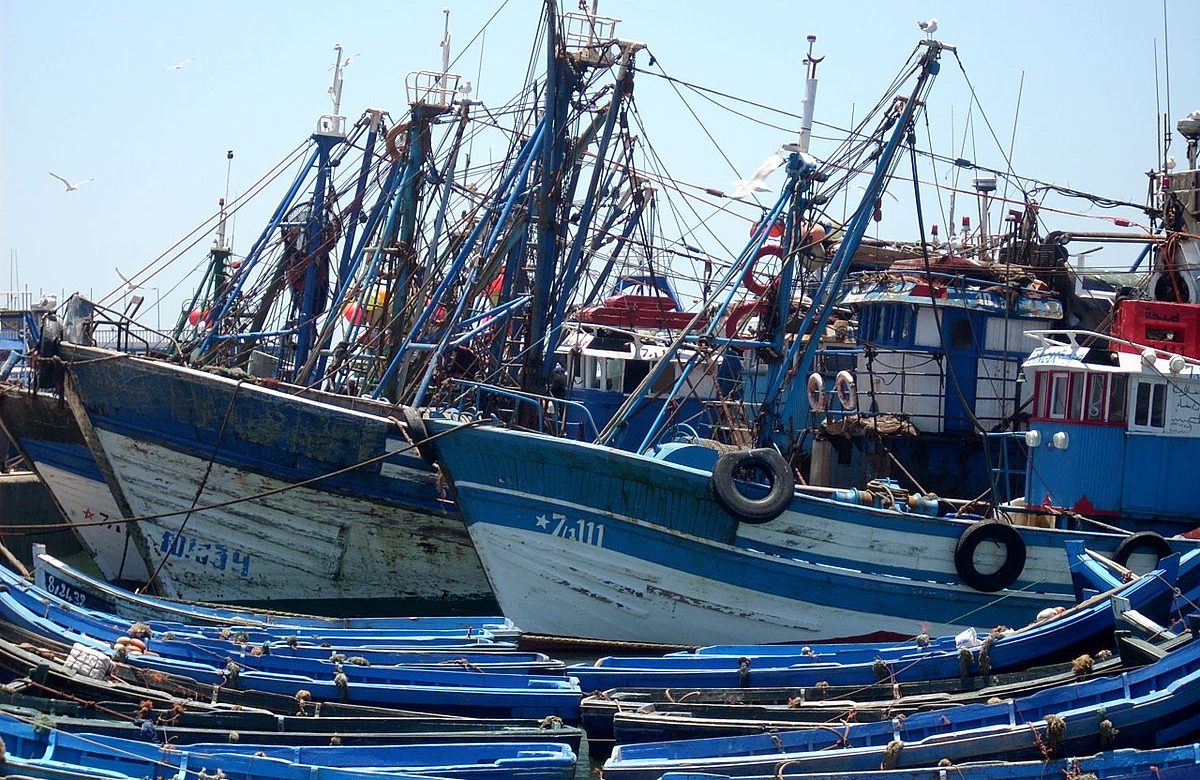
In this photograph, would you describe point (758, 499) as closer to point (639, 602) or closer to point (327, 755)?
point (639, 602)

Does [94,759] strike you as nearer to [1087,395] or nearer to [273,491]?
[273,491]

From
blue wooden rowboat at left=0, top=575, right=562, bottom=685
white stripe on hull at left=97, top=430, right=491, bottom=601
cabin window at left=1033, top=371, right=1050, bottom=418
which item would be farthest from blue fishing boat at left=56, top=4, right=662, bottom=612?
cabin window at left=1033, top=371, right=1050, bottom=418

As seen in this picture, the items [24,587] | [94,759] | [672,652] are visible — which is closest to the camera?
[94,759]

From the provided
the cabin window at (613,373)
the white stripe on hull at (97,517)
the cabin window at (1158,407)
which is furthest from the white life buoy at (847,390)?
the white stripe on hull at (97,517)

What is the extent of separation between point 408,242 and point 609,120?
220 inches

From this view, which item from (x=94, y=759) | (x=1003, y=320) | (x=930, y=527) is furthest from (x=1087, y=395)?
(x=94, y=759)

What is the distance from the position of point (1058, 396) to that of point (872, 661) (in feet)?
15.6

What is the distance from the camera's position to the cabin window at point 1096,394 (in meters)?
16.3

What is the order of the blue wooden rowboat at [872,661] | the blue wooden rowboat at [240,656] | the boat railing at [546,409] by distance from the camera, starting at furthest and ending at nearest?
the boat railing at [546,409]
the blue wooden rowboat at [240,656]
the blue wooden rowboat at [872,661]

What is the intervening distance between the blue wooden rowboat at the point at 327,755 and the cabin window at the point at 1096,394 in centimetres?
831

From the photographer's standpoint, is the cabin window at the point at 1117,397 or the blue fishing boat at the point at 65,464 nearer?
the cabin window at the point at 1117,397

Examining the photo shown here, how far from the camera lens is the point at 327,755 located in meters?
11.0

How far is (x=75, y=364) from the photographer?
19719 millimetres

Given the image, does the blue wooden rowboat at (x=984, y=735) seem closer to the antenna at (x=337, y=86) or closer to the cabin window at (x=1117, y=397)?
the cabin window at (x=1117, y=397)
